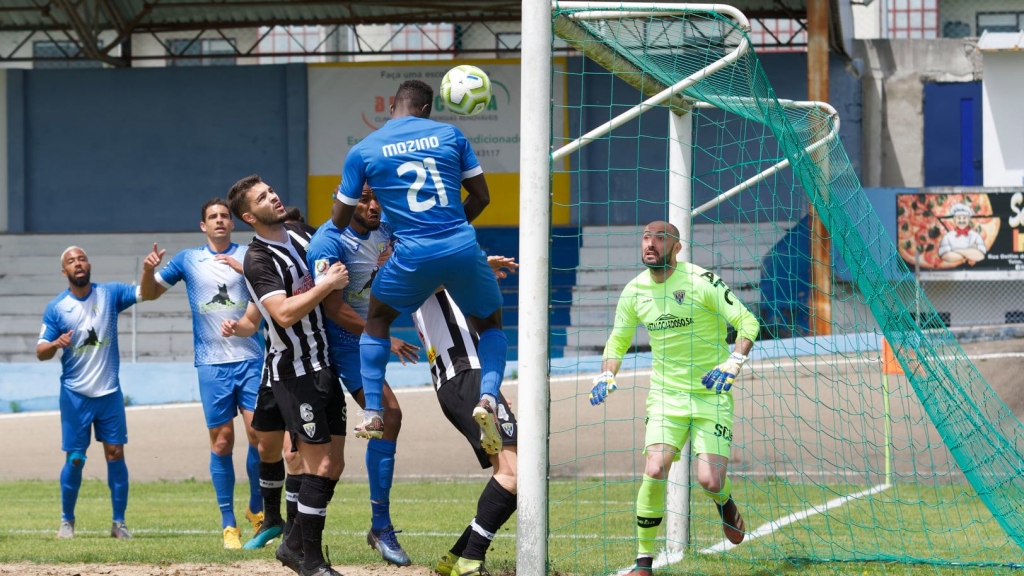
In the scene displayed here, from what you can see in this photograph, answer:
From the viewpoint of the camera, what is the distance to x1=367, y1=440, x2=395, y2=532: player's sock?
662 cm

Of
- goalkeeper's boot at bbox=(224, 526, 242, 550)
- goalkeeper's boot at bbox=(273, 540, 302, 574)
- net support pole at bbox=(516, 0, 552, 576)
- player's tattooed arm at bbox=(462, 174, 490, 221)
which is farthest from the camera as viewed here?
goalkeeper's boot at bbox=(224, 526, 242, 550)

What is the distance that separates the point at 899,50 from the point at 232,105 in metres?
13.7

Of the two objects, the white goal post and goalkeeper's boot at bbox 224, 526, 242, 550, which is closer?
the white goal post

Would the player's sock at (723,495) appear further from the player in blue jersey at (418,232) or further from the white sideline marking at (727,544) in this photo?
the player in blue jersey at (418,232)

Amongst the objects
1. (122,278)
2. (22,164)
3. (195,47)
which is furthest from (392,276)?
(195,47)

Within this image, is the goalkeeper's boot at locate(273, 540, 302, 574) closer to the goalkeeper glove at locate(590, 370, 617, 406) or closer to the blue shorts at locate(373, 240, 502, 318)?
the blue shorts at locate(373, 240, 502, 318)

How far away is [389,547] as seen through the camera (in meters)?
6.51

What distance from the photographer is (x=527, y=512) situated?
522 centimetres


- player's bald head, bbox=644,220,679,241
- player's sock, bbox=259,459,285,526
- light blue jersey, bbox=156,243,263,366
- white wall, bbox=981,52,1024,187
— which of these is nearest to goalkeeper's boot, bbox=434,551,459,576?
player's sock, bbox=259,459,285,526

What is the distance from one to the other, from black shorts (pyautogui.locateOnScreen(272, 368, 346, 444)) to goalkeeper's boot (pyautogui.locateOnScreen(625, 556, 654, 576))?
1742 mm

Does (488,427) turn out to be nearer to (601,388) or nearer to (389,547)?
(601,388)

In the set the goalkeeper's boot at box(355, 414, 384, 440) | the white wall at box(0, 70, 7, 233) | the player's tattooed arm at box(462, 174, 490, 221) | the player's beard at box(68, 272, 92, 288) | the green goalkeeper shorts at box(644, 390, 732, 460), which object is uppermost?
the white wall at box(0, 70, 7, 233)

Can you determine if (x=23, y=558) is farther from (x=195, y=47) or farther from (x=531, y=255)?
(x=195, y=47)

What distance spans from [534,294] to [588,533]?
3.75m
